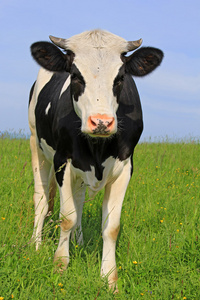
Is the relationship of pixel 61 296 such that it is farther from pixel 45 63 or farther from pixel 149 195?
pixel 149 195

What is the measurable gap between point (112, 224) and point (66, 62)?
5.97 ft

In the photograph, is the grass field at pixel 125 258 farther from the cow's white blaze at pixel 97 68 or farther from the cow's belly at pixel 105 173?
the cow's white blaze at pixel 97 68

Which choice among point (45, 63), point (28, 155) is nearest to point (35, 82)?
point (45, 63)

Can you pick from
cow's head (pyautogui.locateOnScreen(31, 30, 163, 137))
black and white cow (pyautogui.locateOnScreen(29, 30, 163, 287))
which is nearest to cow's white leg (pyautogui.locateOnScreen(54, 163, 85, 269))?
black and white cow (pyautogui.locateOnScreen(29, 30, 163, 287))

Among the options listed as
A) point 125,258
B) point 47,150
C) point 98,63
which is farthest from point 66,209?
point 98,63

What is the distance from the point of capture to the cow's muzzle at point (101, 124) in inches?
126

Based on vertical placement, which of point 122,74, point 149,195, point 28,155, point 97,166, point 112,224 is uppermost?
point 122,74

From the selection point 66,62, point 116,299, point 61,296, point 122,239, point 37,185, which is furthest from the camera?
point 37,185

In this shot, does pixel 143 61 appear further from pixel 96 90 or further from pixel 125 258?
pixel 125 258

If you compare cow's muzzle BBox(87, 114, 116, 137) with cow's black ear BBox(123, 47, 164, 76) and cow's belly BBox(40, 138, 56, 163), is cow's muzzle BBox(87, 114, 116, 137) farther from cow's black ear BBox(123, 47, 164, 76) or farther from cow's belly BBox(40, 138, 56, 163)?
cow's belly BBox(40, 138, 56, 163)

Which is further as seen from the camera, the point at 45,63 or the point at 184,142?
the point at 184,142

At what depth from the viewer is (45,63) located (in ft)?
13.9

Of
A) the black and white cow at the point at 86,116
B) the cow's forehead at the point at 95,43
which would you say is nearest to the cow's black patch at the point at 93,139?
the black and white cow at the point at 86,116

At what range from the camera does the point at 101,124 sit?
126 inches
